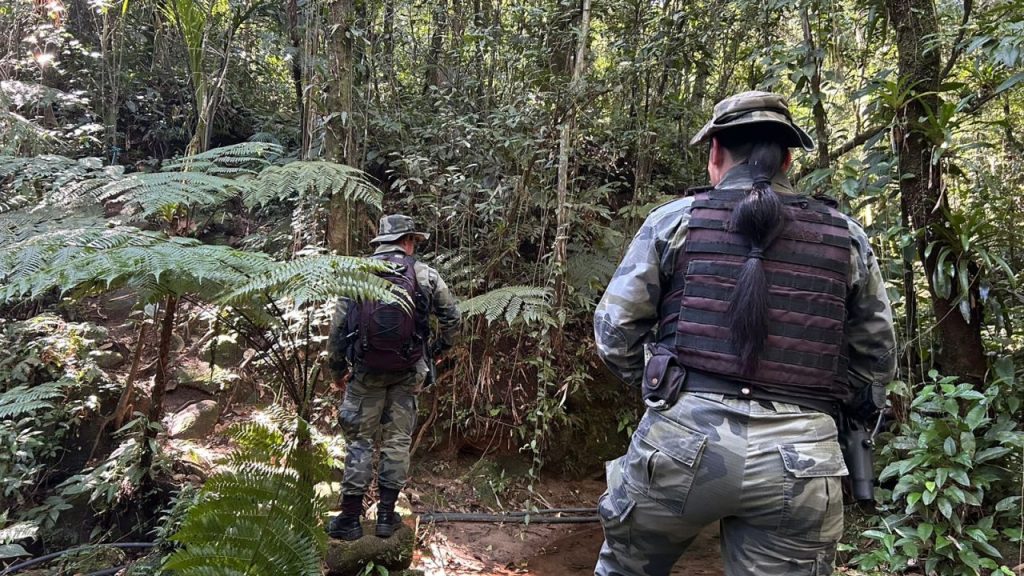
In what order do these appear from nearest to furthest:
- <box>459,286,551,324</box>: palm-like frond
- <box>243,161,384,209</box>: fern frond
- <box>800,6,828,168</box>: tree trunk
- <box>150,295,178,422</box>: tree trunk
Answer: <box>150,295,178,422</box>: tree trunk
<box>243,161,384,209</box>: fern frond
<box>800,6,828,168</box>: tree trunk
<box>459,286,551,324</box>: palm-like frond

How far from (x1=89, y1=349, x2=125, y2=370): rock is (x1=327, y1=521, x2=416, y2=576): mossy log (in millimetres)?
2802

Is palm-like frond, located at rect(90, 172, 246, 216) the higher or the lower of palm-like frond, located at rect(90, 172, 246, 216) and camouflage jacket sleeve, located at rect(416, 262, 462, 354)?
the higher

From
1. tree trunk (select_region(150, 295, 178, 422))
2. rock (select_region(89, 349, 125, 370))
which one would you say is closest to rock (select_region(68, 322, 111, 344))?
rock (select_region(89, 349, 125, 370))

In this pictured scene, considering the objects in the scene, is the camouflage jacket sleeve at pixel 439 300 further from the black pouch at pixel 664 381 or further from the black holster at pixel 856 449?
the black holster at pixel 856 449

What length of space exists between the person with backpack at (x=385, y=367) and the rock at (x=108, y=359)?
2325 millimetres

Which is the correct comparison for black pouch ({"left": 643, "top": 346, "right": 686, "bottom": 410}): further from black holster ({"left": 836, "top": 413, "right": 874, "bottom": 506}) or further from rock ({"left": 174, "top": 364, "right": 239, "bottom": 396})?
rock ({"left": 174, "top": 364, "right": 239, "bottom": 396})

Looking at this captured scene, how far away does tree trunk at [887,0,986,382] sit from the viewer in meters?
3.80

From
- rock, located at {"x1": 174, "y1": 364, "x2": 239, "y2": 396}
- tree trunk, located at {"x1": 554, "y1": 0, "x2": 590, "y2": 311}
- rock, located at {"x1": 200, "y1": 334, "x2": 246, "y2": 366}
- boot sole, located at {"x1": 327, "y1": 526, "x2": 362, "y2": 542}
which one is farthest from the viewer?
rock, located at {"x1": 200, "y1": 334, "x2": 246, "y2": 366}

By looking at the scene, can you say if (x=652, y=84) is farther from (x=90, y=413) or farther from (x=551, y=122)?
(x=90, y=413)

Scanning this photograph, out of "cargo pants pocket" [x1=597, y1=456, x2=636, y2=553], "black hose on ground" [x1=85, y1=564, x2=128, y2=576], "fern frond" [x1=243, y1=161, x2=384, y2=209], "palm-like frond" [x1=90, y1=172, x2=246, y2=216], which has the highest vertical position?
"fern frond" [x1=243, y1=161, x2=384, y2=209]

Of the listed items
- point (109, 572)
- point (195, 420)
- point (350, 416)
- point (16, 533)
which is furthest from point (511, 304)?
point (16, 533)

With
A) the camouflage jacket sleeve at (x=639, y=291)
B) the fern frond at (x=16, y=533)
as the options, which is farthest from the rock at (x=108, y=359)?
the camouflage jacket sleeve at (x=639, y=291)

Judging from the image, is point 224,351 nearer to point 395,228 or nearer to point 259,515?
point 395,228

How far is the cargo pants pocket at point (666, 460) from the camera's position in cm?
178
